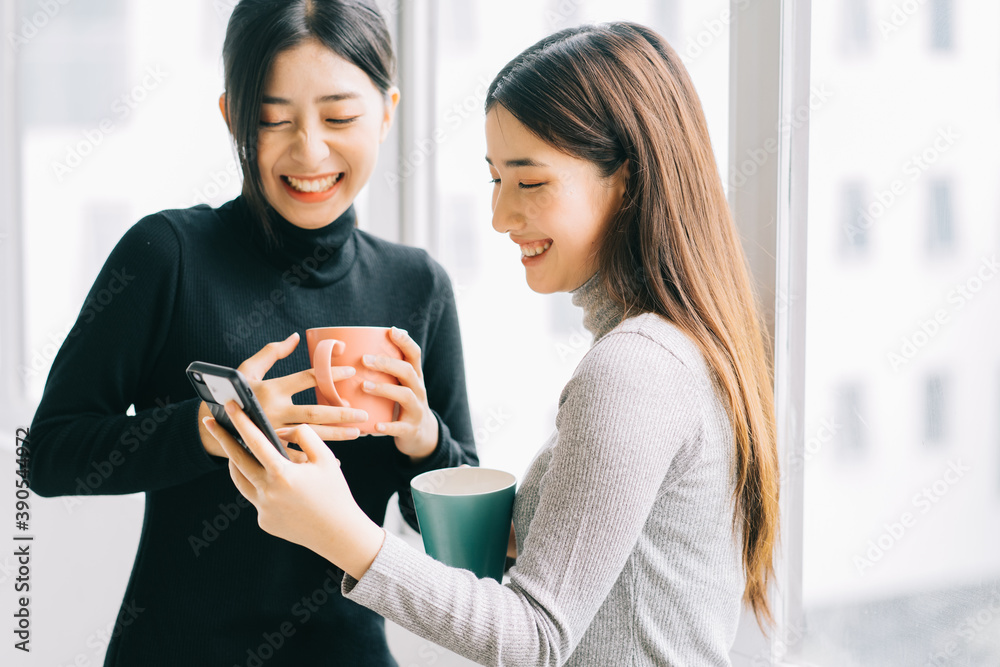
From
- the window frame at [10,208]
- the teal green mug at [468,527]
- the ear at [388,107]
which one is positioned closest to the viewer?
the teal green mug at [468,527]

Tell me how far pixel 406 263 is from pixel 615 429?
2.11ft

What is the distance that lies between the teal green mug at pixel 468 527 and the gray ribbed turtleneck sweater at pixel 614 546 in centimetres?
9

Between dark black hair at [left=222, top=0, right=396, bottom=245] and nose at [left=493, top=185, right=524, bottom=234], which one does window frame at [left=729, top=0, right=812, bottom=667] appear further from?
dark black hair at [left=222, top=0, right=396, bottom=245]

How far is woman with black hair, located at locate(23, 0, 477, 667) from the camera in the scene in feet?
3.42

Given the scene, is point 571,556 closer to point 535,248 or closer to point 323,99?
point 535,248

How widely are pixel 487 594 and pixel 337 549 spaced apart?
0.49ft

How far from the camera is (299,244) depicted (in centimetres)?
118

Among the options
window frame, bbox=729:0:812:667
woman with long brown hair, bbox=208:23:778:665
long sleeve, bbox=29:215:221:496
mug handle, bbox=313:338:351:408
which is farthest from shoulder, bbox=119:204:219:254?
window frame, bbox=729:0:812:667

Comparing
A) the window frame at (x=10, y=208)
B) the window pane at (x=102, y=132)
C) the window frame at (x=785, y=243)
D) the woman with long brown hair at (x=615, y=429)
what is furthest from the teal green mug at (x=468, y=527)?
the window frame at (x=10, y=208)

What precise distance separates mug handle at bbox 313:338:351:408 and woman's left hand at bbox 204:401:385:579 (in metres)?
0.15

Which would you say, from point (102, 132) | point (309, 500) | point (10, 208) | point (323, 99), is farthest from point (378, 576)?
point (10, 208)

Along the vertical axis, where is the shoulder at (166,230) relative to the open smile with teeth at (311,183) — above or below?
below

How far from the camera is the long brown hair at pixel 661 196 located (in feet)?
2.84

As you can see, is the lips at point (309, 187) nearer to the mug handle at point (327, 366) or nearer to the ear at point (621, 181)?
the mug handle at point (327, 366)
